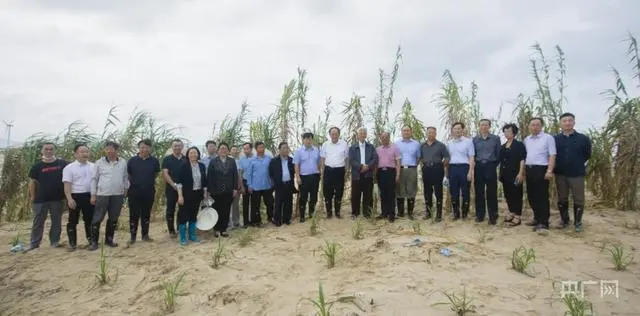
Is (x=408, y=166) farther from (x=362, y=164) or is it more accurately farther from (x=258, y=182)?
(x=258, y=182)

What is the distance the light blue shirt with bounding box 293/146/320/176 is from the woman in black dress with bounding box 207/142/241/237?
1.07 meters

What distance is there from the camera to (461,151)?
6.12m

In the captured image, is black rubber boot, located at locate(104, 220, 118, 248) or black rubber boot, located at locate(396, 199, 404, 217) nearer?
black rubber boot, located at locate(104, 220, 118, 248)

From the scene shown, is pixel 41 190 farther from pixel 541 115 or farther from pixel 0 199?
pixel 541 115

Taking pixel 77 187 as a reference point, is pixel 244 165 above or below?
above

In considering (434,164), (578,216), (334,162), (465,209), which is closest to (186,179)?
(334,162)

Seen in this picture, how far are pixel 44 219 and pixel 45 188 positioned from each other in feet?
1.53

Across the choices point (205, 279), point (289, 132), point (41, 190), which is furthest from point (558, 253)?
point (41, 190)

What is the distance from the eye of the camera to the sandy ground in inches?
140

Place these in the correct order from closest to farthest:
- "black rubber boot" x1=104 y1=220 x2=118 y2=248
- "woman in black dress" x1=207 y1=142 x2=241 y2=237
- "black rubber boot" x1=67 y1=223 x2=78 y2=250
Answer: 1. "black rubber boot" x1=67 y1=223 x2=78 y2=250
2. "black rubber boot" x1=104 y1=220 x2=118 y2=248
3. "woman in black dress" x1=207 y1=142 x2=241 y2=237

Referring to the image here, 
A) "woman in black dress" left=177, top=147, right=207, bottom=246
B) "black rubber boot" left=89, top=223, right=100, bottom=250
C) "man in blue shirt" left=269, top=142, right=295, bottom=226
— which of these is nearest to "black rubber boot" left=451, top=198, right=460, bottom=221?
"man in blue shirt" left=269, top=142, right=295, bottom=226

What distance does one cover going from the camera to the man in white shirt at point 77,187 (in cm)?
546

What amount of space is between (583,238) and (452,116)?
9.67 ft

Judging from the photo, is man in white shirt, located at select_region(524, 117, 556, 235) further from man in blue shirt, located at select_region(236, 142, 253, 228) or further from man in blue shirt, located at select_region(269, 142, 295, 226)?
man in blue shirt, located at select_region(236, 142, 253, 228)
